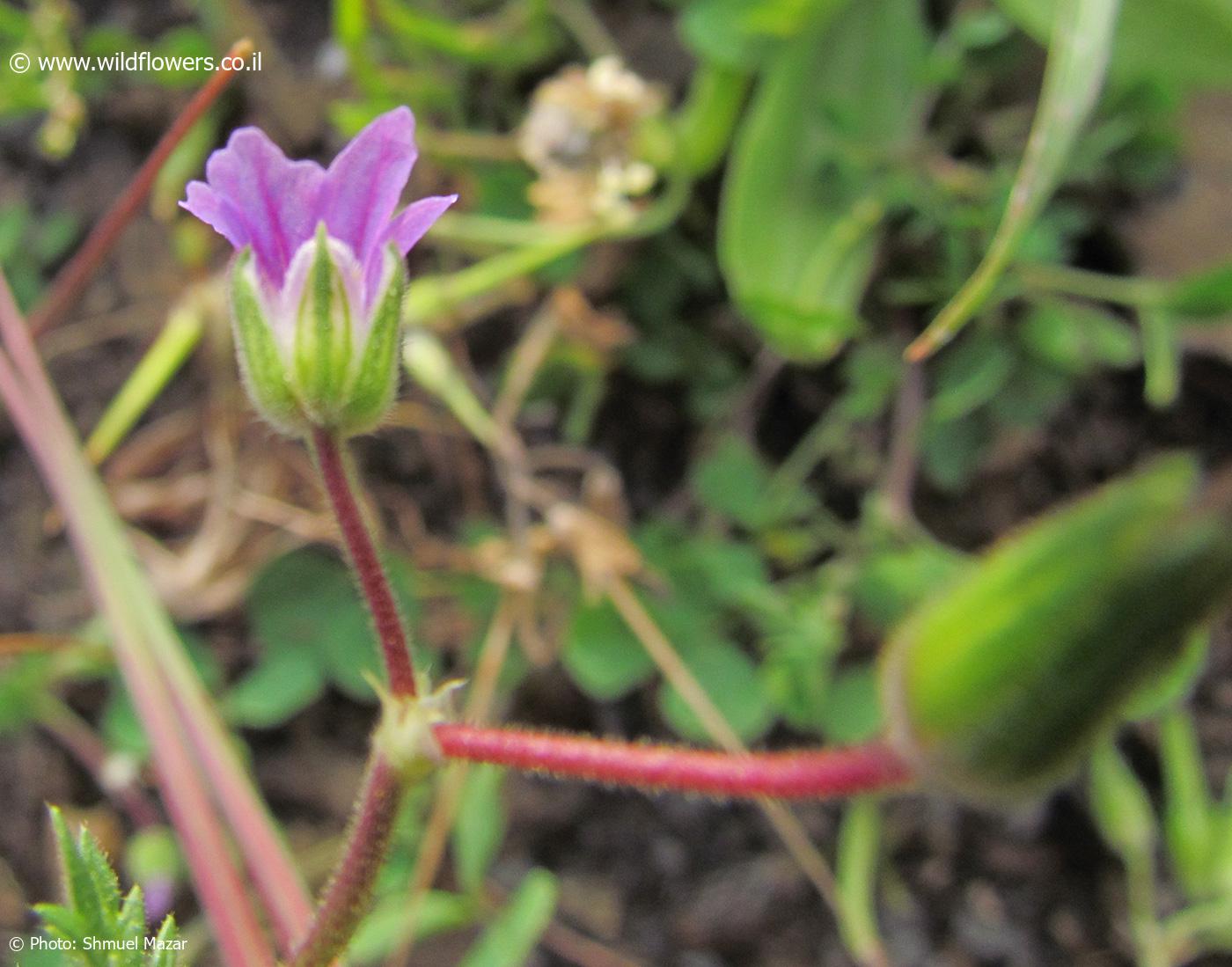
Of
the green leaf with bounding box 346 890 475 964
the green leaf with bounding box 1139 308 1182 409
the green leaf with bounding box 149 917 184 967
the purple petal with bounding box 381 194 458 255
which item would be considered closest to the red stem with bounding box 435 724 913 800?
the green leaf with bounding box 149 917 184 967

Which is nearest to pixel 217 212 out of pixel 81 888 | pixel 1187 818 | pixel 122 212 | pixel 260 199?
pixel 260 199

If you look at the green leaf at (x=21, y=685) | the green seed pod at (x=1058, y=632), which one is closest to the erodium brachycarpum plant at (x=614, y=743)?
the green seed pod at (x=1058, y=632)

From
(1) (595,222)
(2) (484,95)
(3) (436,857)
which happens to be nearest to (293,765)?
(3) (436,857)

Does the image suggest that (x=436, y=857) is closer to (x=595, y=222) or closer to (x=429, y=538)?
(x=429, y=538)

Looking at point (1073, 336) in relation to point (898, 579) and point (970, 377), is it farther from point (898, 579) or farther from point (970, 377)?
point (898, 579)

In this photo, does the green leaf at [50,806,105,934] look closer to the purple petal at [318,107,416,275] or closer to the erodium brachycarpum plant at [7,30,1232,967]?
the erodium brachycarpum plant at [7,30,1232,967]

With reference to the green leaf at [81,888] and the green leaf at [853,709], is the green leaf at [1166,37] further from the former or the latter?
the green leaf at [81,888]
